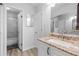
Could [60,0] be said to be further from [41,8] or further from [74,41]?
[74,41]

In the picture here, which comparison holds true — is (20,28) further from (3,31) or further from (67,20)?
(67,20)

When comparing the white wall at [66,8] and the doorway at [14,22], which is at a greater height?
the white wall at [66,8]

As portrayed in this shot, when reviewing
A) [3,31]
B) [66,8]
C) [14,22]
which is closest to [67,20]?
[66,8]

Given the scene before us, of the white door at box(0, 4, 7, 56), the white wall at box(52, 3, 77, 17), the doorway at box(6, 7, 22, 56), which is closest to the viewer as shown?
the white wall at box(52, 3, 77, 17)

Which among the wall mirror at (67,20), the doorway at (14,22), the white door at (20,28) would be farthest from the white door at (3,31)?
the wall mirror at (67,20)

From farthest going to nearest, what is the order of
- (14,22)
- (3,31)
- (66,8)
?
(3,31), (14,22), (66,8)

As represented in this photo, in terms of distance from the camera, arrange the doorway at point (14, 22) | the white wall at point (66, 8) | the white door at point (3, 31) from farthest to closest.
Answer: the white door at point (3, 31)
the doorway at point (14, 22)
the white wall at point (66, 8)

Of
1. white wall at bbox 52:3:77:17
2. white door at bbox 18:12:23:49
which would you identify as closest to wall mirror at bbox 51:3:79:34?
white wall at bbox 52:3:77:17

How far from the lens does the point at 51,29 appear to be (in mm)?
1465

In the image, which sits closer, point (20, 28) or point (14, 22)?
point (14, 22)

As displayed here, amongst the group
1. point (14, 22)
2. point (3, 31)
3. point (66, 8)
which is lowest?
point (3, 31)

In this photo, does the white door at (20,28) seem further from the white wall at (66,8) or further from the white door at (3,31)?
the white wall at (66,8)

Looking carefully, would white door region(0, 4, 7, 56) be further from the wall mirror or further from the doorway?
the wall mirror

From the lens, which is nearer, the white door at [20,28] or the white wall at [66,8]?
the white wall at [66,8]
